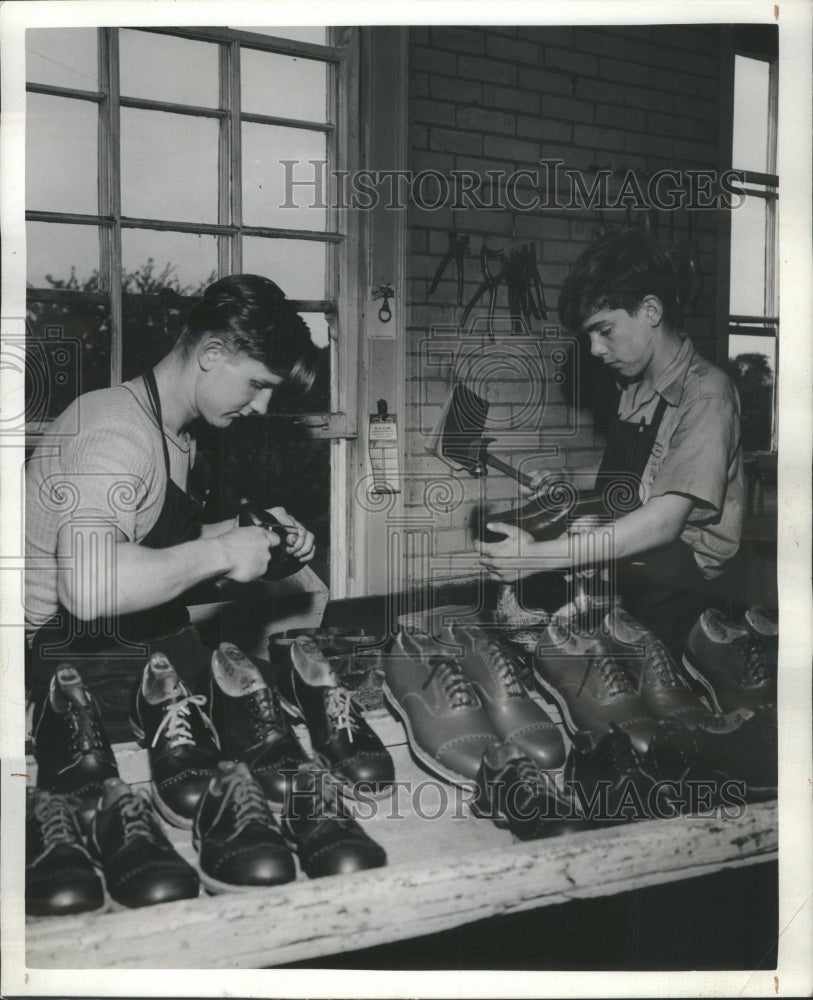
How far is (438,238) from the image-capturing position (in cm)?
244

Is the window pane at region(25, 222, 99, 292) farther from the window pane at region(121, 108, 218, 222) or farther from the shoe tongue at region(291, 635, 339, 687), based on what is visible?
the shoe tongue at region(291, 635, 339, 687)

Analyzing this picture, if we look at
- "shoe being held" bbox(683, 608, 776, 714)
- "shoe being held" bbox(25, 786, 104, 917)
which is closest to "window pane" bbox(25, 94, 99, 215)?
"shoe being held" bbox(25, 786, 104, 917)

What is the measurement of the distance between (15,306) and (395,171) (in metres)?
1.09

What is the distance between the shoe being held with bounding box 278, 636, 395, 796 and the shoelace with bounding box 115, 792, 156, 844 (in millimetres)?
446

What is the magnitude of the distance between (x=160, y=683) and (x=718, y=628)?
1592 millimetres

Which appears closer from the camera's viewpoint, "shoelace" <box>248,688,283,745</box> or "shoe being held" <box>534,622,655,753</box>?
"shoelace" <box>248,688,283,745</box>

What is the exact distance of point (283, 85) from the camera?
2.40 metres

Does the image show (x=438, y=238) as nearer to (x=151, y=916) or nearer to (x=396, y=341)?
(x=396, y=341)

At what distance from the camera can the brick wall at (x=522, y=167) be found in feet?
8.00

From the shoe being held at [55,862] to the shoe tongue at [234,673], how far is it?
18.7 inches

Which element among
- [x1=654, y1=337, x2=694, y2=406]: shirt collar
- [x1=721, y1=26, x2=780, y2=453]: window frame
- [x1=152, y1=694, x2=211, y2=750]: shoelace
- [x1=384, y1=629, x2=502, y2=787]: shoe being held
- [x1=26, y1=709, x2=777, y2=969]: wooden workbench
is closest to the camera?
[x1=26, y1=709, x2=777, y2=969]: wooden workbench

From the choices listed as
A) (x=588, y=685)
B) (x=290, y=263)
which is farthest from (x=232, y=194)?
(x=588, y=685)

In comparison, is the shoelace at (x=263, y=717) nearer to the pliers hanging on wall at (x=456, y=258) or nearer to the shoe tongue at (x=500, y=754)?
the shoe tongue at (x=500, y=754)

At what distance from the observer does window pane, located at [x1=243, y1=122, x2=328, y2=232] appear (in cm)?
236
